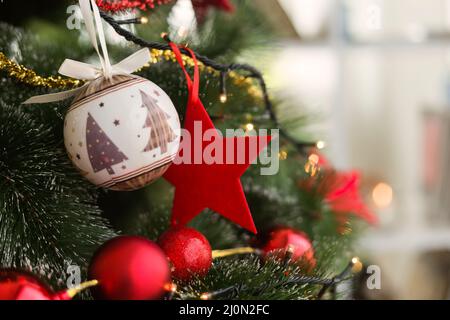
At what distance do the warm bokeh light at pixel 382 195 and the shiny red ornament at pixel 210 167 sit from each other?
1.03m

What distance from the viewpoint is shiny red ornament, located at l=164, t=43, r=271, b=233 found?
1.30 ft

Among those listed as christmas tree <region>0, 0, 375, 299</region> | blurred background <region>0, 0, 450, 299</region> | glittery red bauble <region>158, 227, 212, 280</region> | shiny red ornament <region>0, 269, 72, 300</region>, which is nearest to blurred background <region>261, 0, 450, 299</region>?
blurred background <region>0, 0, 450, 299</region>

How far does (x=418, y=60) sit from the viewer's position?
4.50 feet

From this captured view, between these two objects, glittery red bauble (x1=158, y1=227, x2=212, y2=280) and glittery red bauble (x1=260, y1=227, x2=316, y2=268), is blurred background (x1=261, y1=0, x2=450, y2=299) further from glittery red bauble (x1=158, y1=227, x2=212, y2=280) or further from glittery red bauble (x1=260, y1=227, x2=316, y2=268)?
glittery red bauble (x1=158, y1=227, x2=212, y2=280)

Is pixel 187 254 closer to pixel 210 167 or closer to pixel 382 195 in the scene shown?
pixel 210 167

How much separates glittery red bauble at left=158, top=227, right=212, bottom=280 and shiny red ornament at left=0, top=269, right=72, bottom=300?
9 centimetres

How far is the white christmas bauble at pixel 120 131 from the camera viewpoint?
0.34 meters

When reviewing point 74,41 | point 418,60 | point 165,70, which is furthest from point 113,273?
point 418,60

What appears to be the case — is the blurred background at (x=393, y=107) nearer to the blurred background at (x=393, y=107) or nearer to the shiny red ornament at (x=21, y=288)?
the blurred background at (x=393, y=107)

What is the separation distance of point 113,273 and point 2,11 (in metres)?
0.37

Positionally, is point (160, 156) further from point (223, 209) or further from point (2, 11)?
point (2, 11)

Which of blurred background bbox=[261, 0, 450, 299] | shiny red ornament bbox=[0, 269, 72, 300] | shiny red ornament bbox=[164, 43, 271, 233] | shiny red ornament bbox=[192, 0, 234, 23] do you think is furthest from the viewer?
blurred background bbox=[261, 0, 450, 299]

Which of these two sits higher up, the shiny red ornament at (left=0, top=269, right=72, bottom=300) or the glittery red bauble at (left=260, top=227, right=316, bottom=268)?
the shiny red ornament at (left=0, top=269, right=72, bottom=300)

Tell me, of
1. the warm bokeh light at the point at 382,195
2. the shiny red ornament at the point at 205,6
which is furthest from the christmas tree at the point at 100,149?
the warm bokeh light at the point at 382,195
